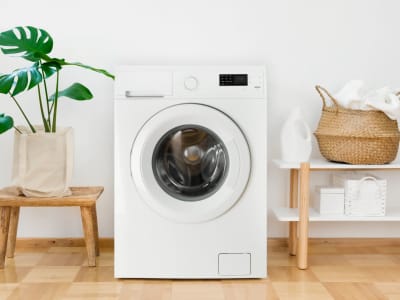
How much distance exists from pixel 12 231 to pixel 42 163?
426 mm

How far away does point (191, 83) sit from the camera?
→ 7.07 ft

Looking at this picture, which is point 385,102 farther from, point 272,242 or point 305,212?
point 272,242

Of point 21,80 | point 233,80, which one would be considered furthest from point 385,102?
point 21,80

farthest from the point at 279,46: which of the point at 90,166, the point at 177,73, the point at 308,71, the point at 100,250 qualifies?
the point at 100,250

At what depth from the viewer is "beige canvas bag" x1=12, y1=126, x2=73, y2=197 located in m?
2.22

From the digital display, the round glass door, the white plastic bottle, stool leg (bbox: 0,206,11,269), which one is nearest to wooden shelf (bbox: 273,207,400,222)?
the white plastic bottle

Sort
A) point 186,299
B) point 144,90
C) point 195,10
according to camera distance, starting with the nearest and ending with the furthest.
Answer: point 186,299 < point 144,90 < point 195,10

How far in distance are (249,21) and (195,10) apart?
254 millimetres

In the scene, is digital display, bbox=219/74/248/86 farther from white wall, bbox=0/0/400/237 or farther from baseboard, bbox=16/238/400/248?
baseboard, bbox=16/238/400/248

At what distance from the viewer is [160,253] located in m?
2.17

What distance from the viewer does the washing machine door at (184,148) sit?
212 centimetres

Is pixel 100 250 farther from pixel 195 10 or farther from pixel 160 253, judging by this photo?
pixel 195 10

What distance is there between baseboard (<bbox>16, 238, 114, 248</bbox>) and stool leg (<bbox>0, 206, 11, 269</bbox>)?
33cm

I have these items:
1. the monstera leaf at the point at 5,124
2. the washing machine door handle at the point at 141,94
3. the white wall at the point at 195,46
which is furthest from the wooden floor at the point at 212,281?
the washing machine door handle at the point at 141,94
